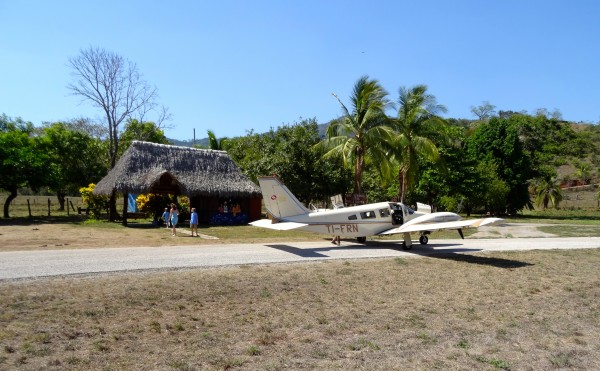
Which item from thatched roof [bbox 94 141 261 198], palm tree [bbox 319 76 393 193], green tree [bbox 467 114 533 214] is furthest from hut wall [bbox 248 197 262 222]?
green tree [bbox 467 114 533 214]

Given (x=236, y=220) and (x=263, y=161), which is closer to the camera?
(x=236, y=220)

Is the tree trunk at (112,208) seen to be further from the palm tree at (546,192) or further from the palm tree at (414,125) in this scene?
the palm tree at (546,192)

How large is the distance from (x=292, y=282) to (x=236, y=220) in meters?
24.6

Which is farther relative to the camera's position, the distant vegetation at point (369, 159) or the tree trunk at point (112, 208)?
the tree trunk at point (112, 208)

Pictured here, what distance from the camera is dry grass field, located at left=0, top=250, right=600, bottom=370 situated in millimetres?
7426

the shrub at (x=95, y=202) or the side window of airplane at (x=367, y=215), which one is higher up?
the shrub at (x=95, y=202)

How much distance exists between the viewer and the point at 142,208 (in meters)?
37.4

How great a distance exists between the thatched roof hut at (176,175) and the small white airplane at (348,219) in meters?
15.5

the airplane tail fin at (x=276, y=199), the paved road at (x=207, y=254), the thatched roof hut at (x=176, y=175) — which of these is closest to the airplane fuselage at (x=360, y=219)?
the airplane tail fin at (x=276, y=199)

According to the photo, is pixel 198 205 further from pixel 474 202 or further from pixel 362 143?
pixel 474 202

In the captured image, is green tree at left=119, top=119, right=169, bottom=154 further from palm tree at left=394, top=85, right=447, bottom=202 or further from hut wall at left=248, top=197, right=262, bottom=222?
palm tree at left=394, top=85, right=447, bottom=202

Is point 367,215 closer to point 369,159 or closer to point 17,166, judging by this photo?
point 369,159

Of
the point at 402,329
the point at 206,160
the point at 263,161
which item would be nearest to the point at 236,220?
the point at 206,160

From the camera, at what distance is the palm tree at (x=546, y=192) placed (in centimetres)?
6081
